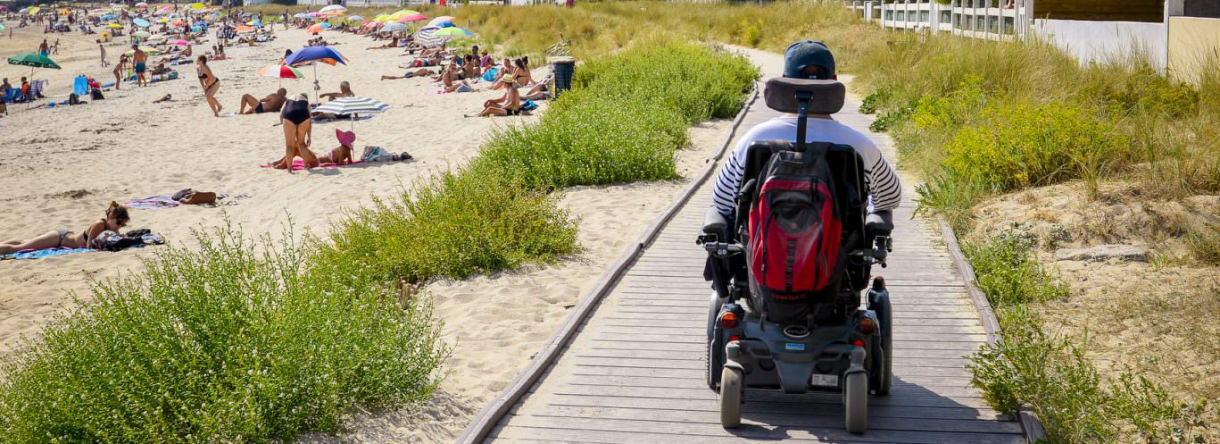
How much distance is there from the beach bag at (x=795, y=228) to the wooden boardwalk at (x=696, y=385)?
0.81 metres

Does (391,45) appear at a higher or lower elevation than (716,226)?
higher

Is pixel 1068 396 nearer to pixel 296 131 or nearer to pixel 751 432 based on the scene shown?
pixel 751 432

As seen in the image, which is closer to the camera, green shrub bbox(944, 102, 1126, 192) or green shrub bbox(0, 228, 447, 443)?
green shrub bbox(0, 228, 447, 443)

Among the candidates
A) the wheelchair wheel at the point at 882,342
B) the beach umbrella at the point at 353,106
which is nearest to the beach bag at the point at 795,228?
the wheelchair wheel at the point at 882,342

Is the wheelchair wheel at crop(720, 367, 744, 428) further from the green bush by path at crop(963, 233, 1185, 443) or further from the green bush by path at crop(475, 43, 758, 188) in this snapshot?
the green bush by path at crop(475, 43, 758, 188)

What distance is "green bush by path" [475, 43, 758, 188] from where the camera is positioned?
11430mm

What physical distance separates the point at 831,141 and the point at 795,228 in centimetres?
54

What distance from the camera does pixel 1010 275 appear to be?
6.44 metres

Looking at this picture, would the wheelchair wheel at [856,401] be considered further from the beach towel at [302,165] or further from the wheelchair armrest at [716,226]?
the beach towel at [302,165]

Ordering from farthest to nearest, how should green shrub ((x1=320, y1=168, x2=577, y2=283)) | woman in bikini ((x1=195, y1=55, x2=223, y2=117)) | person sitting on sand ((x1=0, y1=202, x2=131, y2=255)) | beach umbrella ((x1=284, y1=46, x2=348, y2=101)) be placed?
woman in bikini ((x1=195, y1=55, x2=223, y2=117))
beach umbrella ((x1=284, y1=46, x2=348, y2=101))
person sitting on sand ((x1=0, y1=202, x2=131, y2=255))
green shrub ((x1=320, y1=168, x2=577, y2=283))

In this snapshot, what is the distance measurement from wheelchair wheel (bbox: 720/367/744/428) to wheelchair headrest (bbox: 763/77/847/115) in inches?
44.5

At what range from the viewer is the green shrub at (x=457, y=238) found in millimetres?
8016

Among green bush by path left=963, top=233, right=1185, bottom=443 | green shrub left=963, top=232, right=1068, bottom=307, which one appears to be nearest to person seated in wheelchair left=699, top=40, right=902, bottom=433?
green bush by path left=963, top=233, right=1185, bottom=443

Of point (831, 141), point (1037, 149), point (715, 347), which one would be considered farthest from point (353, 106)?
point (831, 141)
